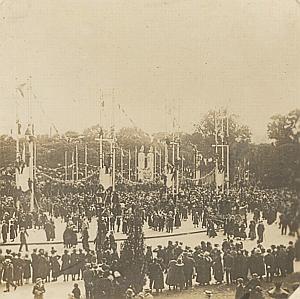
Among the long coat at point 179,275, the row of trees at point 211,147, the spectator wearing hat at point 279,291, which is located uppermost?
the row of trees at point 211,147

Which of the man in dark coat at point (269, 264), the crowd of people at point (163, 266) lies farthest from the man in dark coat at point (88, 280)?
the man in dark coat at point (269, 264)

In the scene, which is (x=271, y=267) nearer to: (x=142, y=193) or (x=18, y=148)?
(x=142, y=193)

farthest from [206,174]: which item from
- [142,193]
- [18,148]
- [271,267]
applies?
[18,148]

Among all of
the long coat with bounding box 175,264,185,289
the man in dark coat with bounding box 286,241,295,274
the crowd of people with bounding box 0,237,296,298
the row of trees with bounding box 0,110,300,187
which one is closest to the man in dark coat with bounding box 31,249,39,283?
the crowd of people with bounding box 0,237,296,298

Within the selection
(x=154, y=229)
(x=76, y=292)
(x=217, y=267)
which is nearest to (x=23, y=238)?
(x=76, y=292)

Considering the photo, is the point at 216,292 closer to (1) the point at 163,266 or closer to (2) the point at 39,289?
(1) the point at 163,266

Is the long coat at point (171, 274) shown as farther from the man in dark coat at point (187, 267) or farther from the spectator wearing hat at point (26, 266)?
the spectator wearing hat at point (26, 266)

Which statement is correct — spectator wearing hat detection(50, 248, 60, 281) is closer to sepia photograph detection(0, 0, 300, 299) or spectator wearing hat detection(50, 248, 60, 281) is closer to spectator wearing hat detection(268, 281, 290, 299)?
sepia photograph detection(0, 0, 300, 299)
